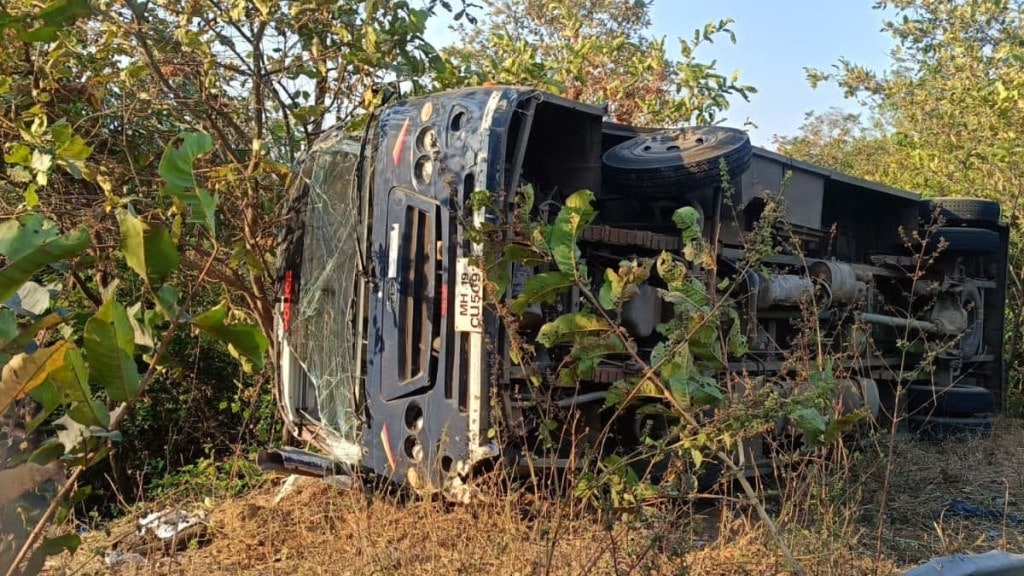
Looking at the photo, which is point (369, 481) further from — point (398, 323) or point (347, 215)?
point (347, 215)

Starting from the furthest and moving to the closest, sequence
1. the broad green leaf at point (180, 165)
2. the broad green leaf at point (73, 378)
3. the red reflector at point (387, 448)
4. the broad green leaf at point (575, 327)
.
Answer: the red reflector at point (387, 448) < the broad green leaf at point (575, 327) < the broad green leaf at point (180, 165) < the broad green leaf at point (73, 378)

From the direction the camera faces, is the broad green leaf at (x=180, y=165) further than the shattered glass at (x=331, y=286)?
No

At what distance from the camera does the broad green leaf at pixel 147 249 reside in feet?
7.04

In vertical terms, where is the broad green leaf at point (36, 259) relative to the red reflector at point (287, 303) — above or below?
above

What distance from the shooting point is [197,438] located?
8055mm

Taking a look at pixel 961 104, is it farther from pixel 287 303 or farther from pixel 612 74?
pixel 287 303

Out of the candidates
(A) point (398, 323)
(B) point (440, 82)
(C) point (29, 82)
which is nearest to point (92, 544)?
(A) point (398, 323)

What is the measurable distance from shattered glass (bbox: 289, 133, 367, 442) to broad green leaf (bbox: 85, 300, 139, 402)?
2817 mm

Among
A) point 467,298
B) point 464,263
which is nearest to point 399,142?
point 464,263

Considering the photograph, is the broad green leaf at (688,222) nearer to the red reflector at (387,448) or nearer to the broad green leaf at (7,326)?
the broad green leaf at (7,326)

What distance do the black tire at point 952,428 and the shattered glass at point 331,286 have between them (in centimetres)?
510

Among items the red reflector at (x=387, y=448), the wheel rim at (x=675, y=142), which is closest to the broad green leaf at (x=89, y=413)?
the red reflector at (x=387, y=448)

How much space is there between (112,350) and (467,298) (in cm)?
234

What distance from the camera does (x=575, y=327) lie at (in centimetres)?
305
